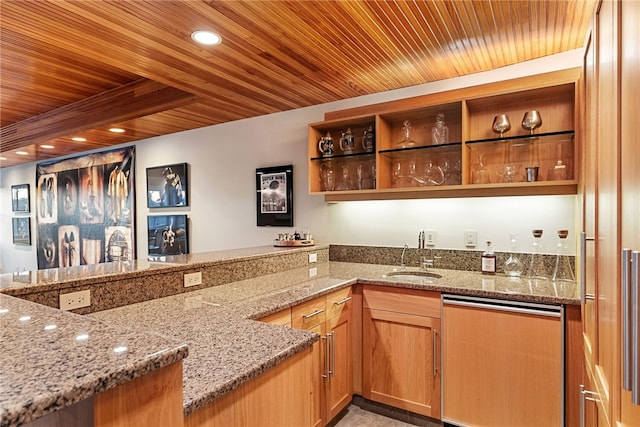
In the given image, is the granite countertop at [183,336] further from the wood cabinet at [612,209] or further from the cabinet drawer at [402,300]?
the wood cabinet at [612,209]

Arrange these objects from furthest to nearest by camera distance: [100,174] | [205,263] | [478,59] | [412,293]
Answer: [100,174], [478,59], [412,293], [205,263]

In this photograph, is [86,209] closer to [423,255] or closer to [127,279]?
[127,279]

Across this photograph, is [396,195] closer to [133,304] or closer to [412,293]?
[412,293]

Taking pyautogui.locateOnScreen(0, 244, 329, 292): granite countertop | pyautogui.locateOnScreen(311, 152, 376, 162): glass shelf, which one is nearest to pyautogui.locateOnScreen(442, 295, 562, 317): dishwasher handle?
pyautogui.locateOnScreen(311, 152, 376, 162): glass shelf

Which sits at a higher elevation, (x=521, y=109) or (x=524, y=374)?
(x=521, y=109)

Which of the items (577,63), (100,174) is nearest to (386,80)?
(577,63)

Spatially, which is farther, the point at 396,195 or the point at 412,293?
the point at 396,195

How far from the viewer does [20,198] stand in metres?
6.27

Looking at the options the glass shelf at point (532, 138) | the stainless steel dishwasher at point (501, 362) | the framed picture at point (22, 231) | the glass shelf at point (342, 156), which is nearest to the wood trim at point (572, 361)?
the stainless steel dishwasher at point (501, 362)

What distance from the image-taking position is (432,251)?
2764mm

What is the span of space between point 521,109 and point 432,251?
1.15m

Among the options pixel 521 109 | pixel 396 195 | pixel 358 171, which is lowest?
pixel 396 195

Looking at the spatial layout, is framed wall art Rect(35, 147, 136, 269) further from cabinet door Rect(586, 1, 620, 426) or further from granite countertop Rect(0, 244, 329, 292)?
cabinet door Rect(586, 1, 620, 426)

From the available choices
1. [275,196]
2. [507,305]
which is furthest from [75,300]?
[275,196]
